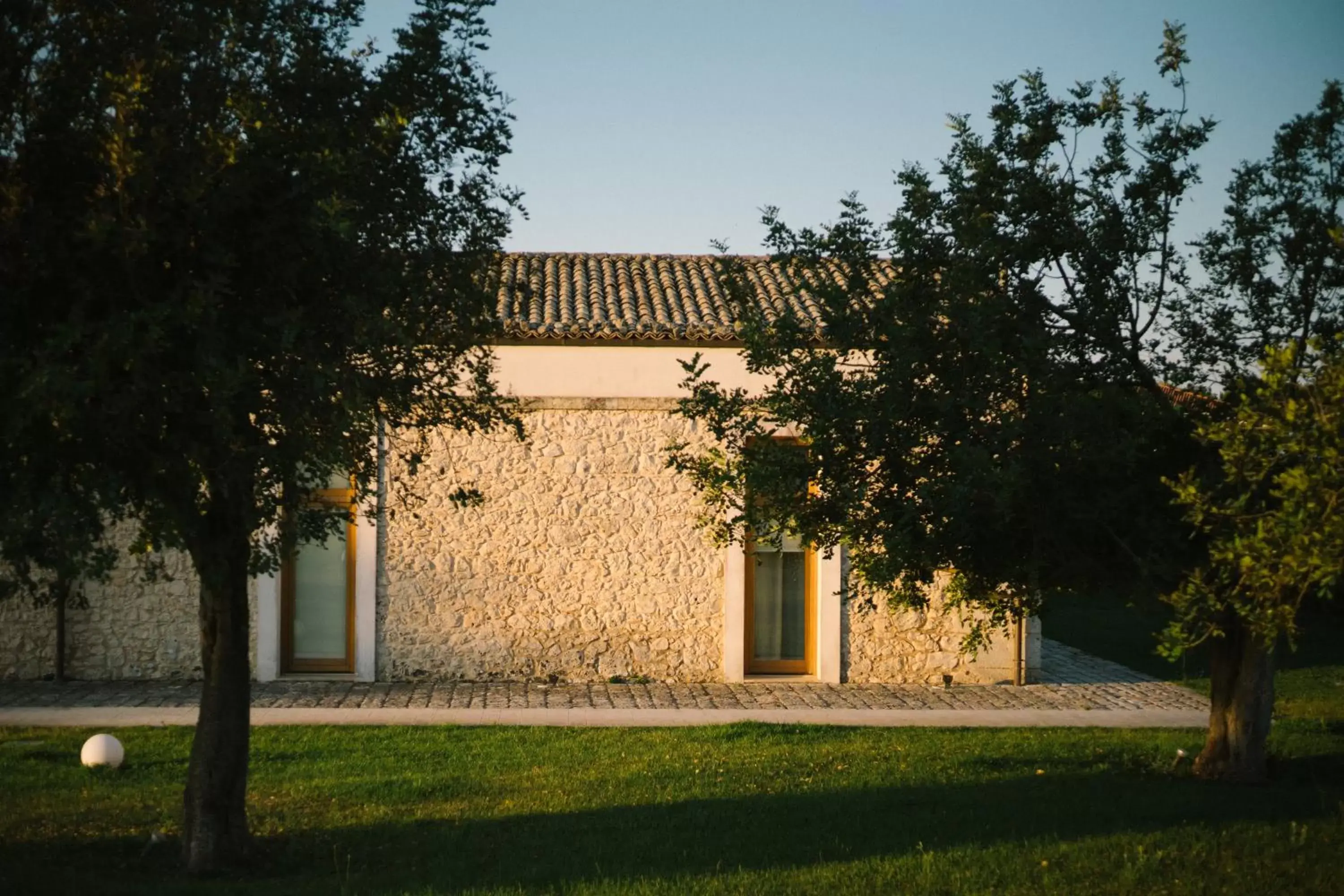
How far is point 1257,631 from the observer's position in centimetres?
722

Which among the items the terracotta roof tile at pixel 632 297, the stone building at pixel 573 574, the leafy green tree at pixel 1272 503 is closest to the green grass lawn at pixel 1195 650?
the leafy green tree at pixel 1272 503

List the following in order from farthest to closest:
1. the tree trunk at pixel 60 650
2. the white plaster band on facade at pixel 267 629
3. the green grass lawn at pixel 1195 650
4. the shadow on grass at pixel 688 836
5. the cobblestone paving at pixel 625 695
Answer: the white plaster band on facade at pixel 267 629, the tree trunk at pixel 60 650, the cobblestone paving at pixel 625 695, the green grass lawn at pixel 1195 650, the shadow on grass at pixel 688 836

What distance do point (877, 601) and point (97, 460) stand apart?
10.5m

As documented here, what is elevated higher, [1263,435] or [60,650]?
[1263,435]

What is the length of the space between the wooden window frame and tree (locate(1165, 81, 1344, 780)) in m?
6.31

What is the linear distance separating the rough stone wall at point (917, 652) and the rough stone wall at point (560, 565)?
1539 millimetres

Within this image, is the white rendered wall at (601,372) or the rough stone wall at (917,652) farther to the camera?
the rough stone wall at (917,652)

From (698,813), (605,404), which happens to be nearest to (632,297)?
(605,404)

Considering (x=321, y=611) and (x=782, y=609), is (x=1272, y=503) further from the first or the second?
(x=321, y=611)

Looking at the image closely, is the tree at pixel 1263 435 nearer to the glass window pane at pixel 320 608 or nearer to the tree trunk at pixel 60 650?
the glass window pane at pixel 320 608

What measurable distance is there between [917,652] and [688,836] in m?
7.99

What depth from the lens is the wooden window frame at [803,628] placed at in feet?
52.0

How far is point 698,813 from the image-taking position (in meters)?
9.00

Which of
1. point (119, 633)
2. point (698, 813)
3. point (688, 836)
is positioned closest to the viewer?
point (688, 836)
